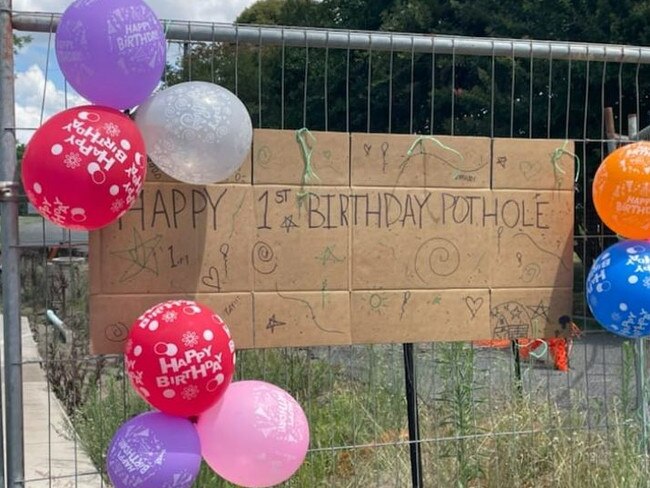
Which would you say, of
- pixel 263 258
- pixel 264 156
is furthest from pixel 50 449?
pixel 264 156

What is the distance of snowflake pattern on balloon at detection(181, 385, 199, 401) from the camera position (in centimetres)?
265

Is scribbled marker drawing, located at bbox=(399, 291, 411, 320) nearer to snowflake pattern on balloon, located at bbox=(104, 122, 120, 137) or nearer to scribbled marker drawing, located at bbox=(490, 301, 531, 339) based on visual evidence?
scribbled marker drawing, located at bbox=(490, 301, 531, 339)

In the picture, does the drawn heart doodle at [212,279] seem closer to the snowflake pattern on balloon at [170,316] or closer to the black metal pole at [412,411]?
the snowflake pattern on balloon at [170,316]

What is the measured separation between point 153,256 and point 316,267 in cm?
63

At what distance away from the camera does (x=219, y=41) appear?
3166mm

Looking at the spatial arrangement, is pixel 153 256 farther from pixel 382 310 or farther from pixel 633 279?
pixel 633 279

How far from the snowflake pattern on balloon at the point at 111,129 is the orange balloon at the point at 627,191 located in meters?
1.99

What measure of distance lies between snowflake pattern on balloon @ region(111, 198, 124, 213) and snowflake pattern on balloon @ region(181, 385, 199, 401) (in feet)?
1.98

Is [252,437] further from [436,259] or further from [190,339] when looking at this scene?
[436,259]

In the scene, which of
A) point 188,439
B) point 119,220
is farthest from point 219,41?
point 188,439

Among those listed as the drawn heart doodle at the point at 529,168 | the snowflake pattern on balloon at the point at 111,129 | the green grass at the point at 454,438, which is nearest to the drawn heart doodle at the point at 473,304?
the green grass at the point at 454,438

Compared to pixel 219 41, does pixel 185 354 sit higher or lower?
lower

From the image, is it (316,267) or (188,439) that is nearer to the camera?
(188,439)

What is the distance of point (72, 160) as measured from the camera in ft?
8.34
